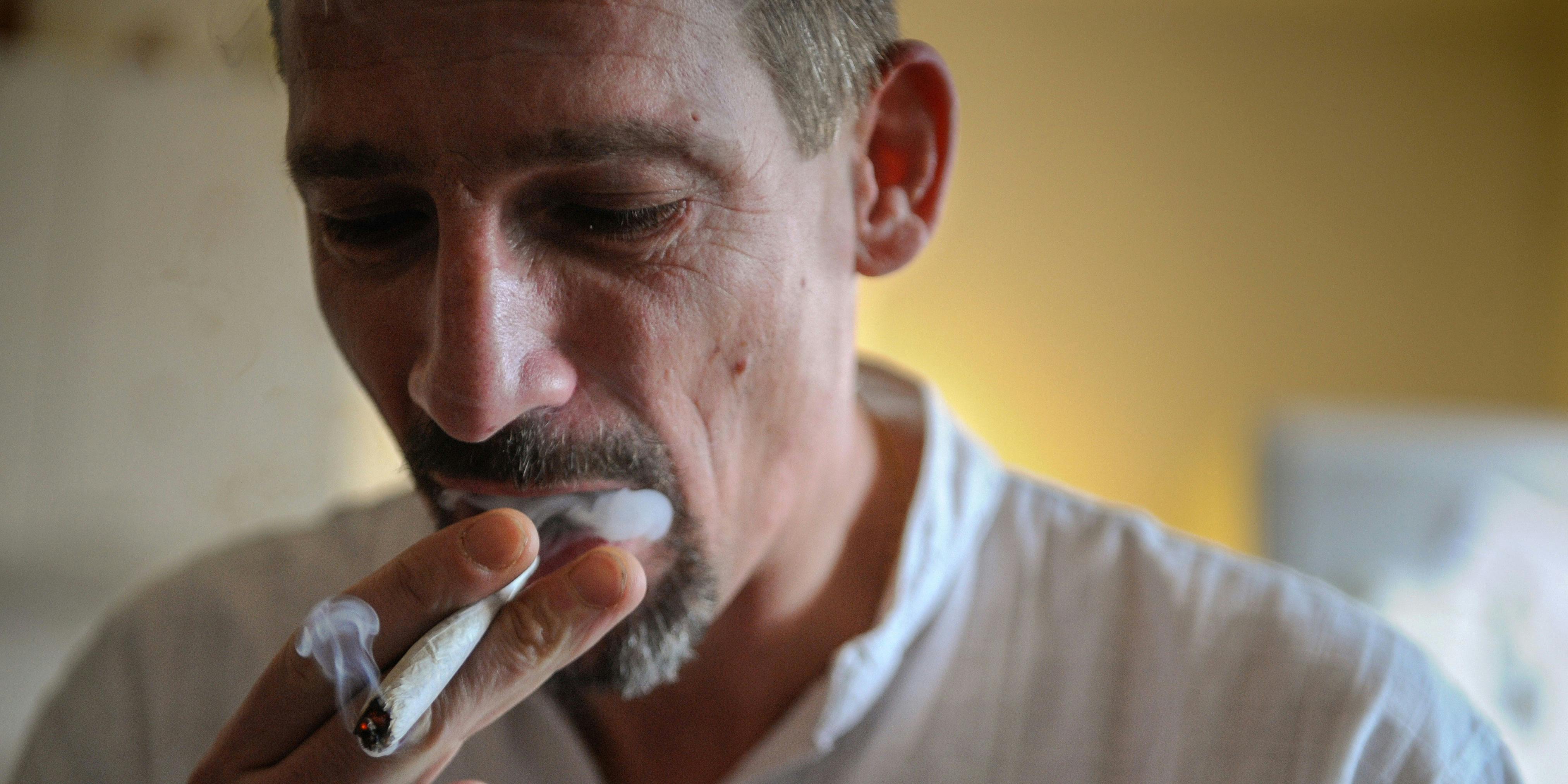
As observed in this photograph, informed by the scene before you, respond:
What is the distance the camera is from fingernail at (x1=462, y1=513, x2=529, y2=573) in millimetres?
567

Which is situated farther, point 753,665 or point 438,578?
point 753,665

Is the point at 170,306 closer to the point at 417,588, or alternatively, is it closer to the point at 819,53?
the point at 417,588

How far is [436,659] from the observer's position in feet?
1.84

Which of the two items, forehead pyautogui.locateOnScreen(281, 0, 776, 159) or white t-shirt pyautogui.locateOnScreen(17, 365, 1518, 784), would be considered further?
white t-shirt pyautogui.locateOnScreen(17, 365, 1518, 784)

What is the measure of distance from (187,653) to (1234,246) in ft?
10.6

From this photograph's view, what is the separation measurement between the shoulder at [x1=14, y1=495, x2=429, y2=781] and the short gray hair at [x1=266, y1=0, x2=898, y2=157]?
59 centimetres

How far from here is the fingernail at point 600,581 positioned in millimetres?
582

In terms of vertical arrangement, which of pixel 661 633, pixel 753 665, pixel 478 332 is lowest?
pixel 753 665

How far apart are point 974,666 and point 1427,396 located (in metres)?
3.32

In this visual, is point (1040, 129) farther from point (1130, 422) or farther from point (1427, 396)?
point (1427, 396)

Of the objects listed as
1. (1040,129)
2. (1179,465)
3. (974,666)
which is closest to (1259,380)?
(1179,465)

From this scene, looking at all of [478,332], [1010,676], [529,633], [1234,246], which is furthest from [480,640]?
[1234,246]

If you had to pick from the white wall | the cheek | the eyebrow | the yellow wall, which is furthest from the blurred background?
the eyebrow

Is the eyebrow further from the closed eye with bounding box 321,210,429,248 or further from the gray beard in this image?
the gray beard
